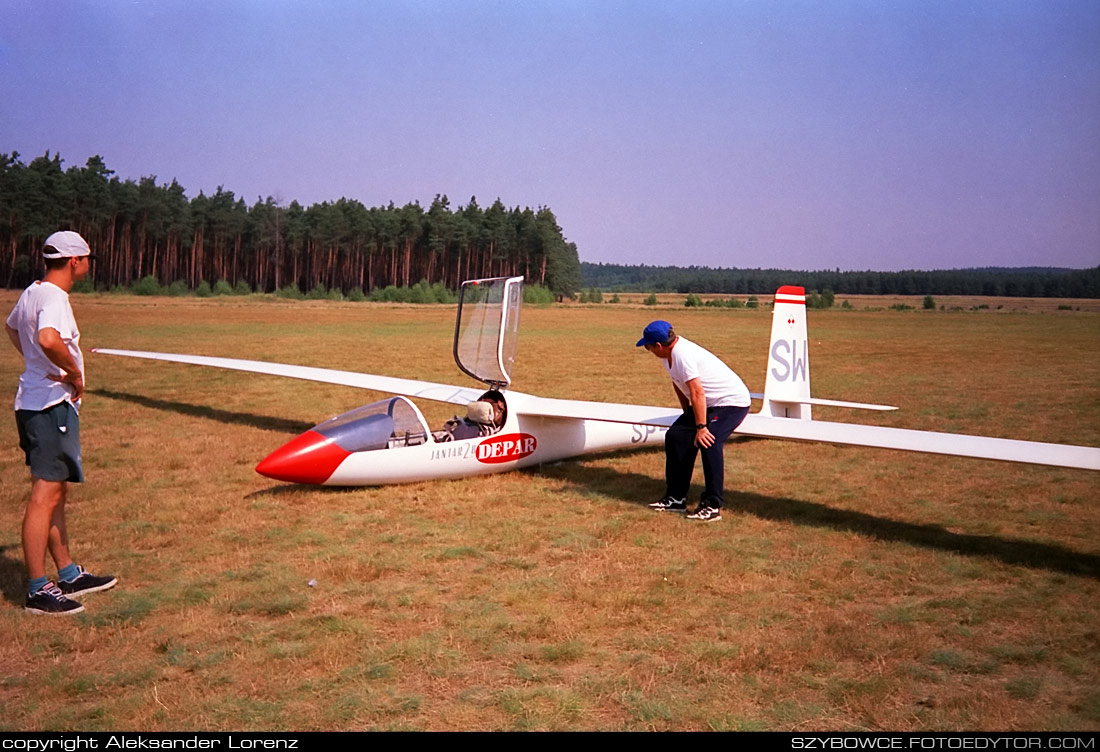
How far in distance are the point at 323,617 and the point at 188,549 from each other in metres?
2.00

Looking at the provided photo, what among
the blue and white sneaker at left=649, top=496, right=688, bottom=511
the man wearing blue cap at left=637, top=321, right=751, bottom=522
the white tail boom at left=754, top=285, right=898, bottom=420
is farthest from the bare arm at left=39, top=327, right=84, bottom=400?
the white tail boom at left=754, top=285, right=898, bottom=420

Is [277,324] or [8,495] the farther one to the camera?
[277,324]

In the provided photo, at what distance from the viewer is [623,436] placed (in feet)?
32.4

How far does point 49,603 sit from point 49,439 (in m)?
1.02

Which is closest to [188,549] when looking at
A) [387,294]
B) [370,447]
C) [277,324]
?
[370,447]

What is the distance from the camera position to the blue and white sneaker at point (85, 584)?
210 inches

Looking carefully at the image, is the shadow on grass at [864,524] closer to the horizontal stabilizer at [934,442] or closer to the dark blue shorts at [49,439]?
the horizontal stabilizer at [934,442]

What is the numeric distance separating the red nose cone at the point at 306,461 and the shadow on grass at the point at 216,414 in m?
4.26

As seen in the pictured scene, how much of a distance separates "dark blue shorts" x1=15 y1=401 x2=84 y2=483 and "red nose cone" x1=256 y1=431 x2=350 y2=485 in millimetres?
2438

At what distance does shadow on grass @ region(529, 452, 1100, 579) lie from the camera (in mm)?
6453

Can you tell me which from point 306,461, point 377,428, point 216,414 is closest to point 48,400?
point 306,461

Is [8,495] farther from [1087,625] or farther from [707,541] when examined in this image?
[1087,625]

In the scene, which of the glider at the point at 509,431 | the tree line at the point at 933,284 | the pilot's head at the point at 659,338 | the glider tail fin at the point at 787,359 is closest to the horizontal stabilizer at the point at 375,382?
the glider at the point at 509,431

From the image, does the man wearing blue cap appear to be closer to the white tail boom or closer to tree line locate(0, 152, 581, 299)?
the white tail boom
